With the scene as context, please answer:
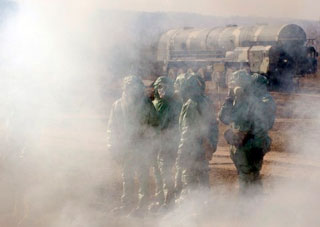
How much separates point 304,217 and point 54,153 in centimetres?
543

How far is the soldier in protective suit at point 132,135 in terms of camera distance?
652 cm

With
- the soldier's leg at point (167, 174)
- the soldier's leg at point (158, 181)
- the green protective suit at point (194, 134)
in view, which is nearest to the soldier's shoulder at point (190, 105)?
the green protective suit at point (194, 134)

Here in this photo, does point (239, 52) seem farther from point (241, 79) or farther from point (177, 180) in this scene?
point (177, 180)

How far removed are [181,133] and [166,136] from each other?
0.52 meters

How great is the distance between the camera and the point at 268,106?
6.25m

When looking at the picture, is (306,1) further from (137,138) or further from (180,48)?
(180,48)

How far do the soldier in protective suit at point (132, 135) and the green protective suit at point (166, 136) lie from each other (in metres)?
0.12

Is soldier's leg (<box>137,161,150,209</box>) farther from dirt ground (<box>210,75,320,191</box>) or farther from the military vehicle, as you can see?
the military vehicle

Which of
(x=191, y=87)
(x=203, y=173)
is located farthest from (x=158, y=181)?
(x=191, y=87)

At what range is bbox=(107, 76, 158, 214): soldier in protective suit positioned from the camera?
652 centimetres

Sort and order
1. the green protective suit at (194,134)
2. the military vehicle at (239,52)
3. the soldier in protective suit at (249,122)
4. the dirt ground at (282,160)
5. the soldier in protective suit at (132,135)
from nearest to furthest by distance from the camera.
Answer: the green protective suit at (194,134)
the soldier in protective suit at (249,122)
the soldier in protective suit at (132,135)
the dirt ground at (282,160)
the military vehicle at (239,52)

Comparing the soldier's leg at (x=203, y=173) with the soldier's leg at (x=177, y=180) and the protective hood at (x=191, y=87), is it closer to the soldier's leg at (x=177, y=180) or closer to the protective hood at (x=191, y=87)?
the soldier's leg at (x=177, y=180)

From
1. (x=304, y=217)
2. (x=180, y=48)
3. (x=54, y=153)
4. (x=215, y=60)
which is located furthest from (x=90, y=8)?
(x=180, y=48)

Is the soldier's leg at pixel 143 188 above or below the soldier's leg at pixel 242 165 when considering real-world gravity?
below
